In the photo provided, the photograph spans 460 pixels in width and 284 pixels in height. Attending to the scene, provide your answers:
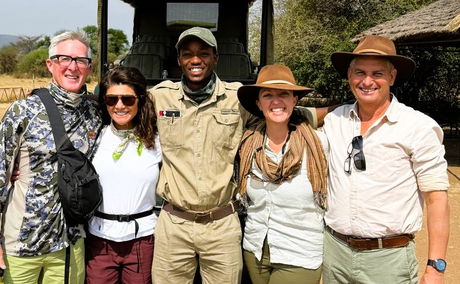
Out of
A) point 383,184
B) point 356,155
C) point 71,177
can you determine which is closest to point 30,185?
point 71,177

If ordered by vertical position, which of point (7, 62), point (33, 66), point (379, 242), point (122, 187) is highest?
point (7, 62)

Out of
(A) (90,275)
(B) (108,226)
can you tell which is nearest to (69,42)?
(B) (108,226)

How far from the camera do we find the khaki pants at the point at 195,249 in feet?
9.03

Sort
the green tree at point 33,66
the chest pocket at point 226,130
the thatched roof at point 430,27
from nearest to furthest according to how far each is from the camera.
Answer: the chest pocket at point 226,130 → the thatched roof at point 430,27 → the green tree at point 33,66

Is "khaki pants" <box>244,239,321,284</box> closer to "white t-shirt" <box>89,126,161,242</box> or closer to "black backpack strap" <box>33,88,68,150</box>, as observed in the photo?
"white t-shirt" <box>89,126,161,242</box>

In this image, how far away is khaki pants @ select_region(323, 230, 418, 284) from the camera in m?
2.45

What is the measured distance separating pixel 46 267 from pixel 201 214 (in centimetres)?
86

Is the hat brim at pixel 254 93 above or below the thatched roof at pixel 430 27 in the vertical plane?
below

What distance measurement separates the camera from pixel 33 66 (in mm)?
40062

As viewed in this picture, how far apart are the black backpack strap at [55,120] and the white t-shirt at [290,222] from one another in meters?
1.04

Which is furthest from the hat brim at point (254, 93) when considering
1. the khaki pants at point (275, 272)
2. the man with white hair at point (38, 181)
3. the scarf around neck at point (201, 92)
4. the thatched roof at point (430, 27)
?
the thatched roof at point (430, 27)

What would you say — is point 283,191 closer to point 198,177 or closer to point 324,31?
point 198,177

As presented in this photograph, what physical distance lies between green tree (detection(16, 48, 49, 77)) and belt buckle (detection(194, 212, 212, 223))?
123 ft

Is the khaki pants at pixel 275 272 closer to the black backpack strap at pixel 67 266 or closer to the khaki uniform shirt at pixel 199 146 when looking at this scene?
the khaki uniform shirt at pixel 199 146
